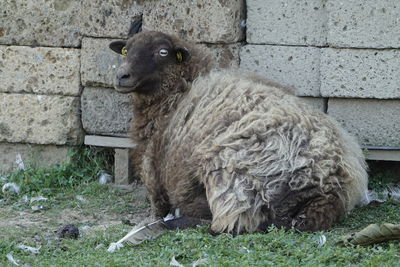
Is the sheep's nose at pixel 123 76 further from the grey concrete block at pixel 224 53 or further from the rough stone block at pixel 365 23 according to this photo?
the rough stone block at pixel 365 23

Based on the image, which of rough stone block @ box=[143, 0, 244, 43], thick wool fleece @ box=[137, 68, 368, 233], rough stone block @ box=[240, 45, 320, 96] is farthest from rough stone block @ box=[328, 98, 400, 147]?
rough stone block @ box=[143, 0, 244, 43]

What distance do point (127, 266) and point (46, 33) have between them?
378 centimetres

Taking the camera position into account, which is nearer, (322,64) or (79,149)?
(322,64)

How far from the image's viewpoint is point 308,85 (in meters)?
7.67

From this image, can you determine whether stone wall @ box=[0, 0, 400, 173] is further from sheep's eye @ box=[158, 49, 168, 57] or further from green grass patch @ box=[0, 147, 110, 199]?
sheep's eye @ box=[158, 49, 168, 57]

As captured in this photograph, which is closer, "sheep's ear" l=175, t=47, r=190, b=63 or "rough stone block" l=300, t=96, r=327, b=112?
"sheep's ear" l=175, t=47, r=190, b=63

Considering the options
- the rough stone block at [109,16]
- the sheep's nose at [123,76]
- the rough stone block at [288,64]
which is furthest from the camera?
the rough stone block at [109,16]

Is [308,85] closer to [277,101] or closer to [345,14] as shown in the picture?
[345,14]

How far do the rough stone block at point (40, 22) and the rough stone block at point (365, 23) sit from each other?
2.51 metres


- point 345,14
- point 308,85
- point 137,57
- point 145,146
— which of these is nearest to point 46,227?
point 145,146

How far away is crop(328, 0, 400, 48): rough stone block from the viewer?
24.2 ft

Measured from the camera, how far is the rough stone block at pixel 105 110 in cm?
819

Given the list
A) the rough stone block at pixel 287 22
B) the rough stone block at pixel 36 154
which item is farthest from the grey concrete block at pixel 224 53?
the rough stone block at pixel 36 154

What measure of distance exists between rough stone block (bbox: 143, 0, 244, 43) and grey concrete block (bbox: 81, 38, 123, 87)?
459 mm
